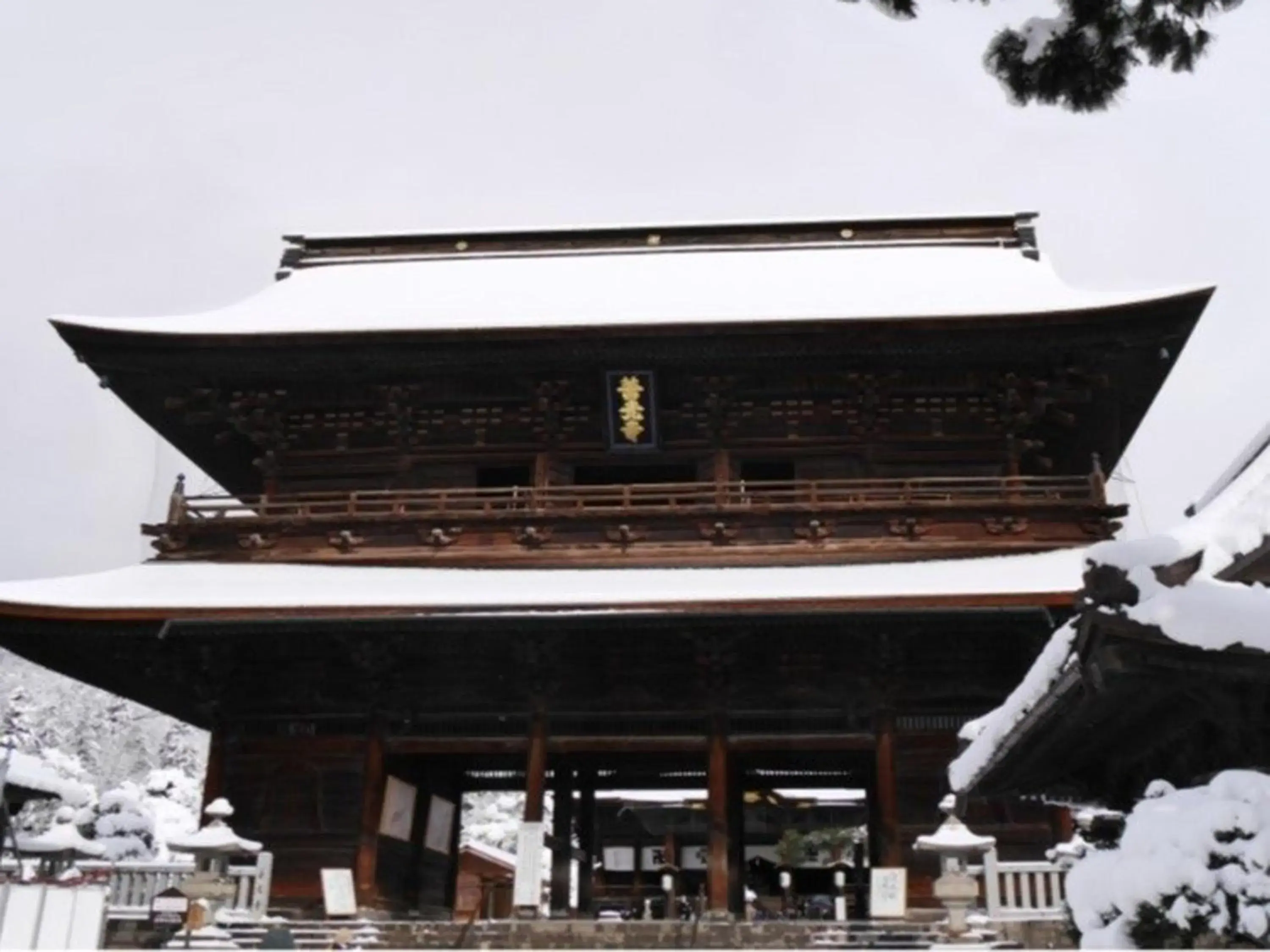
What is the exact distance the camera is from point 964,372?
16.5 meters

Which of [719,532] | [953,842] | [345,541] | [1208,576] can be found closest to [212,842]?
[345,541]

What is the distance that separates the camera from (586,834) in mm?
18594


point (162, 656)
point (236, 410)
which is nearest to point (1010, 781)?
point (162, 656)

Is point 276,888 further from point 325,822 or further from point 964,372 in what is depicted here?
point 964,372

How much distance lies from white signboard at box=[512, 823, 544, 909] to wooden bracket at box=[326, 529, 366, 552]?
4.71 m

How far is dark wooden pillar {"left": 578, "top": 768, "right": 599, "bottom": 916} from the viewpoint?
18.0 metres

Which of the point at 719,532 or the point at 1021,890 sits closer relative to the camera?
the point at 1021,890

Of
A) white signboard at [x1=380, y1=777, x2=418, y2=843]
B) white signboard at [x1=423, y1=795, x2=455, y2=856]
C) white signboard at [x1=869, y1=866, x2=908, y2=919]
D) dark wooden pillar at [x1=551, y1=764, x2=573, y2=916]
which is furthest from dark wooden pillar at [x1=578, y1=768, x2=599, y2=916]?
white signboard at [x1=869, y1=866, x2=908, y2=919]

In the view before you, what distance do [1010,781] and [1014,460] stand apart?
8373 mm

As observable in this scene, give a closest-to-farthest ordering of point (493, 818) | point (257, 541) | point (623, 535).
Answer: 1. point (623, 535)
2. point (257, 541)
3. point (493, 818)

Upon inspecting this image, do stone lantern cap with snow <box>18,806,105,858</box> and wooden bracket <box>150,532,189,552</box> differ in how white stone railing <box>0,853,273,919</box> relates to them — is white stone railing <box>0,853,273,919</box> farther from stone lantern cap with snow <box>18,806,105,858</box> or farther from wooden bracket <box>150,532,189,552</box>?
wooden bracket <box>150,532,189,552</box>

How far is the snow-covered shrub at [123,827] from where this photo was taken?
20141 millimetres

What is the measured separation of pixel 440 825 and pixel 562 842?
2.29 metres

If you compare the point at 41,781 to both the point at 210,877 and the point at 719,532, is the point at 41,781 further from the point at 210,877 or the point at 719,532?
the point at 719,532
